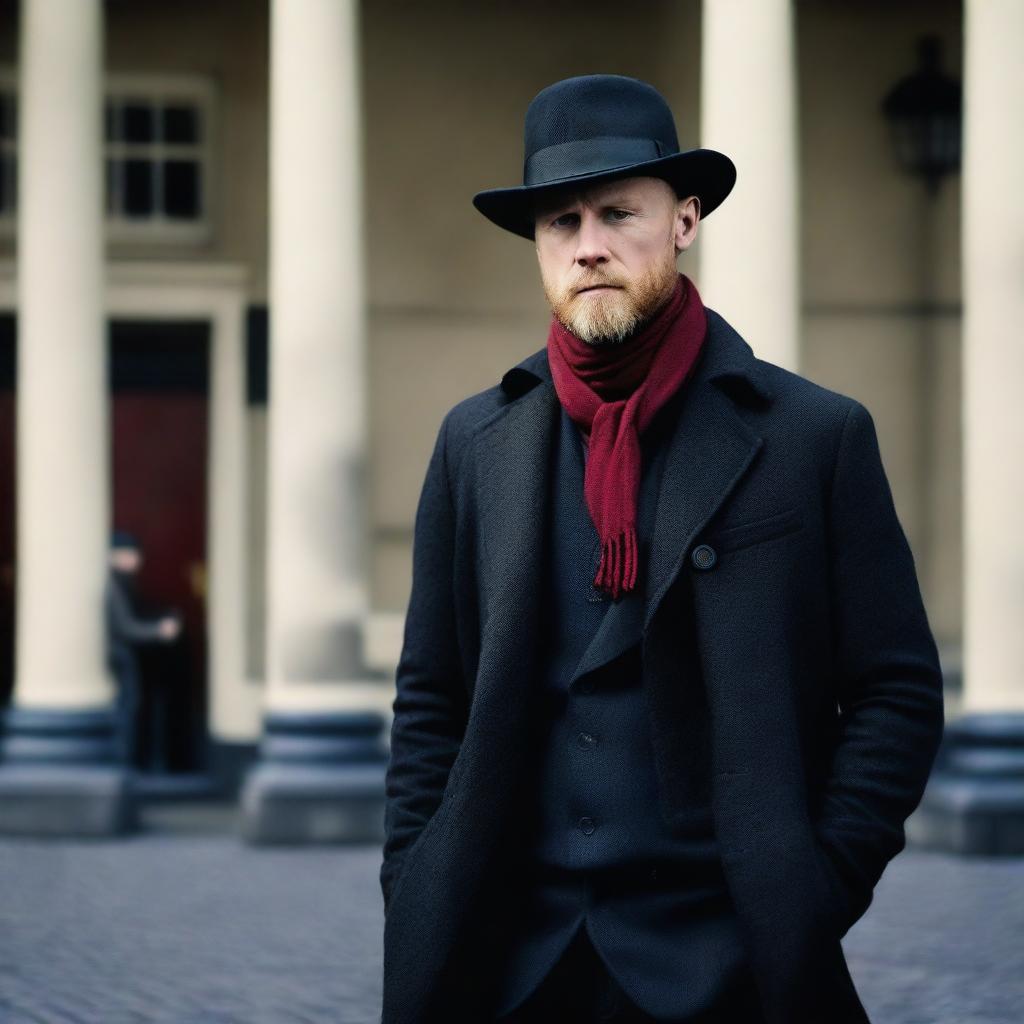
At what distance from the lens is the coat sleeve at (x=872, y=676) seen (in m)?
2.41

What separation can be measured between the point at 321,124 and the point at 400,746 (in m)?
8.10

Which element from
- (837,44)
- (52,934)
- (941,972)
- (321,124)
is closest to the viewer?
(941,972)

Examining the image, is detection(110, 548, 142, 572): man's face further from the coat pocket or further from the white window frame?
the coat pocket

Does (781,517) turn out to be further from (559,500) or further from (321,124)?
(321,124)

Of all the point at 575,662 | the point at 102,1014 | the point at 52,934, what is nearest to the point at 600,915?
the point at 575,662

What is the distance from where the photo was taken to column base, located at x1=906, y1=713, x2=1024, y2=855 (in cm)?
995

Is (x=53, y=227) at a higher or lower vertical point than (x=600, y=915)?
higher

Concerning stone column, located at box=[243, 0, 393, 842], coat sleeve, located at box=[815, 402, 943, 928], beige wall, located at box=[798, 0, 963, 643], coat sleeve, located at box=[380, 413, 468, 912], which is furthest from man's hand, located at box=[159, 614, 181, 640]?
coat sleeve, located at box=[815, 402, 943, 928]

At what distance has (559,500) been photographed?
2637 mm

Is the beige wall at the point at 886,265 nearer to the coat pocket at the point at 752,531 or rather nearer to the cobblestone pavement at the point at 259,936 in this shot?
the cobblestone pavement at the point at 259,936

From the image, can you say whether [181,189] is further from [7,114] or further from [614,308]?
[614,308]

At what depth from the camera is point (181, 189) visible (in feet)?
41.5

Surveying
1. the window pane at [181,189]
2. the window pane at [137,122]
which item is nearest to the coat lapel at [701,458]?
the window pane at [181,189]

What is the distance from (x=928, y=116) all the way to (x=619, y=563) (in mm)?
10004
